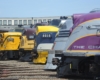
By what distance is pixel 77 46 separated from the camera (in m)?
8.12

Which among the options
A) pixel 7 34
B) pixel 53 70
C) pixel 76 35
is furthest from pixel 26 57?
pixel 76 35

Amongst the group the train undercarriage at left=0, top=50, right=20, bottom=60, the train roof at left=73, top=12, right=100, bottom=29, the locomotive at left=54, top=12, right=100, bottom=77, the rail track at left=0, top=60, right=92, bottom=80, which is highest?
the train roof at left=73, top=12, right=100, bottom=29

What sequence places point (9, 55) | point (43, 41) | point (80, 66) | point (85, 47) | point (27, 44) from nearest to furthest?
point (85, 47)
point (80, 66)
point (43, 41)
point (27, 44)
point (9, 55)

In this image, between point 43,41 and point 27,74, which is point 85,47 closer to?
point 27,74

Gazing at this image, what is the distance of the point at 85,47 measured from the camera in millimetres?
7891

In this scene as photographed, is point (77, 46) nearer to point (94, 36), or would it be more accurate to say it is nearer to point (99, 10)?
point (94, 36)

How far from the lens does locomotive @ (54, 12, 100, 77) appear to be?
777 cm

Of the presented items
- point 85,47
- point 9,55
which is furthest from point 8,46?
point 85,47

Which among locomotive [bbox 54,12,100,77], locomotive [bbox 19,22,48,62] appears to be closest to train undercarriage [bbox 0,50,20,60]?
locomotive [bbox 19,22,48,62]

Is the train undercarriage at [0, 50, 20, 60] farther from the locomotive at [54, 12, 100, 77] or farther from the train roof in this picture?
the train roof

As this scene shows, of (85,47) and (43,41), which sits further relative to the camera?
(43,41)

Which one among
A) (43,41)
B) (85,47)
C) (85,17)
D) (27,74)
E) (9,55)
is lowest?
(27,74)

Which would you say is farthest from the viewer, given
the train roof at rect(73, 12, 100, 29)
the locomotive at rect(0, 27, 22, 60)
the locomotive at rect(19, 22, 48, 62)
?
the locomotive at rect(0, 27, 22, 60)

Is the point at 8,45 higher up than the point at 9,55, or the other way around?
the point at 8,45
